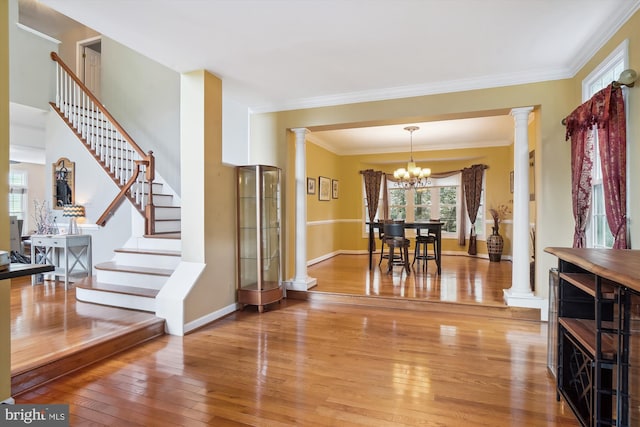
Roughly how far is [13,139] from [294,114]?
19.1 feet

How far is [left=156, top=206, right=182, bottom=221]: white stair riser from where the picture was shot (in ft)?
16.3

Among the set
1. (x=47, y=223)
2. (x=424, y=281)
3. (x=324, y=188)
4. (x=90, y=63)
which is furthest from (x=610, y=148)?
(x=90, y=63)

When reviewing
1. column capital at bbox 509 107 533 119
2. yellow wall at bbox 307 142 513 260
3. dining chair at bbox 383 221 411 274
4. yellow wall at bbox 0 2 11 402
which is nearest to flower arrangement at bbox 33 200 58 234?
yellow wall at bbox 0 2 11 402

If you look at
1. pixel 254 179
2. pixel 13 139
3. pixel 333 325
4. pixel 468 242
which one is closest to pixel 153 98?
pixel 13 139

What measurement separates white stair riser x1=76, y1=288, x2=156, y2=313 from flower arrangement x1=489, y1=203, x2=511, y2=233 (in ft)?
22.8

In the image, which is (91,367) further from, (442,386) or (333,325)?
(442,386)

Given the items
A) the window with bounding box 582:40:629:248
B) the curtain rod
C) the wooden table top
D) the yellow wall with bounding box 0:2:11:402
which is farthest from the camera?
the window with bounding box 582:40:629:248

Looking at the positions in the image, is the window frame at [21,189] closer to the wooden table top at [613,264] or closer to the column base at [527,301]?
the column base at [527,301]

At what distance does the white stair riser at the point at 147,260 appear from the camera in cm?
399

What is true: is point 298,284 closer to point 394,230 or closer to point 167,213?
point 394,230

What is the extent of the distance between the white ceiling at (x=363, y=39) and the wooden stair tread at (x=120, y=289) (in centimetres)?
239

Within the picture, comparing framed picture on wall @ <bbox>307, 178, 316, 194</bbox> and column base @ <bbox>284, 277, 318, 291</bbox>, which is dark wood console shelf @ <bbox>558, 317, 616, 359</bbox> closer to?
column base @ <bbox>284, 277, 318, 291</bbox>

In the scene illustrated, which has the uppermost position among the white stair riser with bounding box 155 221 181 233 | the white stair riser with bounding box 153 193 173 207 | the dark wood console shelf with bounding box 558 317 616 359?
the white stair riser with bounding box 153 193 173 207

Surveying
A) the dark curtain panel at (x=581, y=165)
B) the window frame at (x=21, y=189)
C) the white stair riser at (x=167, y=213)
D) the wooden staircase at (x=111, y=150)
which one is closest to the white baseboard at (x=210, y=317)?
the wooden staircase at (x=111, y=150)
